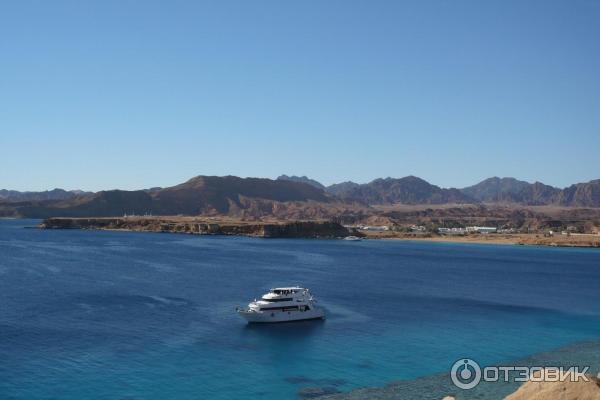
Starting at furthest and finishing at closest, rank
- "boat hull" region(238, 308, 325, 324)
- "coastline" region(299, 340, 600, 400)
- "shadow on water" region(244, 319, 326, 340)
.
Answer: "boat hull" region(238, 308, 325, 324), "shadow on water" region(244, 319, 326, 340), "coastline" region(299, 340, 600, 400)

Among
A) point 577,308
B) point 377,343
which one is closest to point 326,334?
point 377,343

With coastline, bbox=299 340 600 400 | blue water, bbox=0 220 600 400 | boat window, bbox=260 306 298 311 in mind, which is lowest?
coastline, bbox=299 340 600 400

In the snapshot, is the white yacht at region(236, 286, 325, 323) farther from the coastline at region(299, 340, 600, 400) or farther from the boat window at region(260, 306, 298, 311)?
the coastline at region(299, 340, 600, 400)

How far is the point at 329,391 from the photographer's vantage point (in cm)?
4278

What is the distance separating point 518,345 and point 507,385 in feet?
52.4

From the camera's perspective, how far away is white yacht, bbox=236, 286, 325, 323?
2650 inches

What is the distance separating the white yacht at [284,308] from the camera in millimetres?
67312

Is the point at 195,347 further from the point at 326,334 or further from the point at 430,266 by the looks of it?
the point at 430,266

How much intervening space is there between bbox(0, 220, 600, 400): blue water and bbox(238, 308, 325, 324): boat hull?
127 centimetres

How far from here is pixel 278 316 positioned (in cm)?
6825
